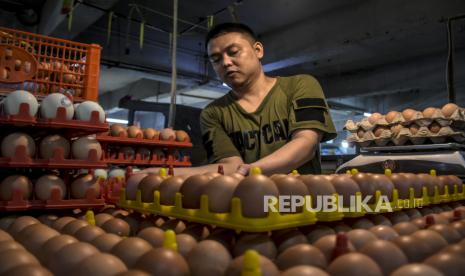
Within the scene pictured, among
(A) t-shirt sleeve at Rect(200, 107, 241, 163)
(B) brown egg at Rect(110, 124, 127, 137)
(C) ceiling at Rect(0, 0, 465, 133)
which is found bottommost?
(A) t-shirt sleeve at Rect(200, 107, 241, 163)

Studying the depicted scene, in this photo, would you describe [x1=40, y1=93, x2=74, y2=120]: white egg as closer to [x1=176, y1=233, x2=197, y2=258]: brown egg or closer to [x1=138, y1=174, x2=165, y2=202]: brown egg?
[x1=138, y1=174, x2=165, y2=202]: brown egg

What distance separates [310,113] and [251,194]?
4.04 ft

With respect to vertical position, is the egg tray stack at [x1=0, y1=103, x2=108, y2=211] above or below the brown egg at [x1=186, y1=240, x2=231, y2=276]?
above

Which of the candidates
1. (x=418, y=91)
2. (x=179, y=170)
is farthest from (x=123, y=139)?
(x=418, y=91)

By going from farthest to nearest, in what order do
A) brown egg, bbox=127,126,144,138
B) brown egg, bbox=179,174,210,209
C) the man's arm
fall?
brown egg, bbox=127,126,144,138
the man's arm
brown egg, bbox=179,174,210,209

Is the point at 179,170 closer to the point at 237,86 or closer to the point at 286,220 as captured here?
the point at 237,86

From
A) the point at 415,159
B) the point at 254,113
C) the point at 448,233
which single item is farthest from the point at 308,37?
the point at 448,233

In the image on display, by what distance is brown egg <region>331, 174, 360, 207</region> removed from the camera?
1045 mm

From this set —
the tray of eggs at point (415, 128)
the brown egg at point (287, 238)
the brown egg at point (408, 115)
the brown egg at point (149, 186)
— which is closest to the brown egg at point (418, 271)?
the brown egg at point (287, 238)

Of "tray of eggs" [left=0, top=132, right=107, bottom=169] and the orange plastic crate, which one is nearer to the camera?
Result: "tray of eggs" [left=0, top=132, right=107, bottom=169]

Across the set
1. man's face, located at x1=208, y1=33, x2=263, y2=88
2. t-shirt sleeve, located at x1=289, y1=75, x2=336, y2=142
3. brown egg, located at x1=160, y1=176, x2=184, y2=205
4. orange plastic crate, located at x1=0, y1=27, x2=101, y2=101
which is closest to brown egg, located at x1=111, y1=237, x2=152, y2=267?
brown egg, located at x1=160, y1=176, x2=184, y2=205

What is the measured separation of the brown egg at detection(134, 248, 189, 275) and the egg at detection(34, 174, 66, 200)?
810mm

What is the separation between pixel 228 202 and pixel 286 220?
0.48ft

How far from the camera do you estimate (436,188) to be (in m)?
1.44
